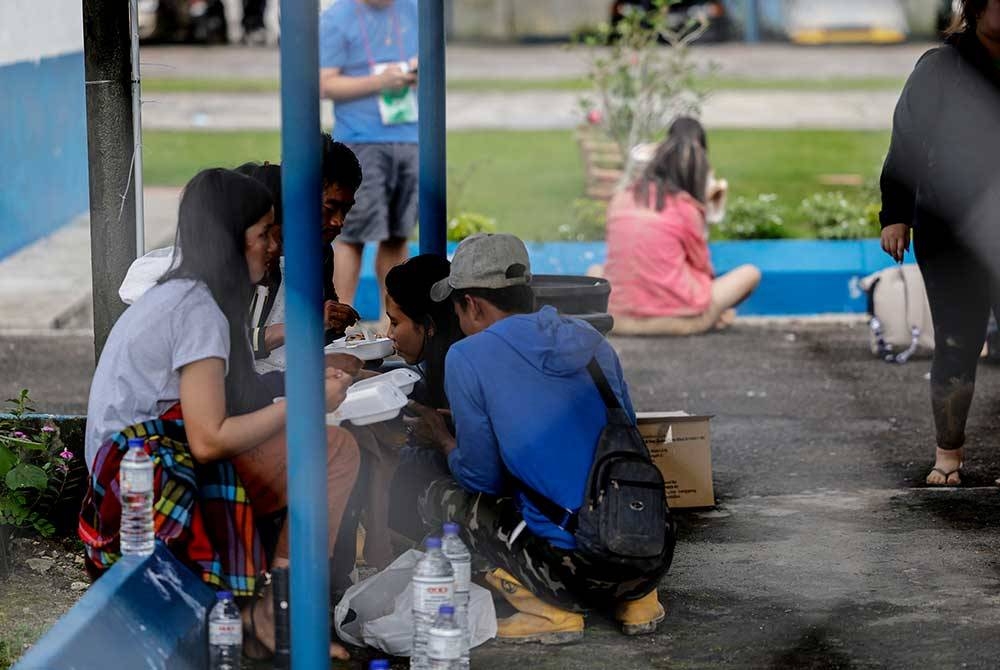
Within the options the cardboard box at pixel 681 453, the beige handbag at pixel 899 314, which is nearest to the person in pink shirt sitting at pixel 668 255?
the beige handbag at pixel 899 314

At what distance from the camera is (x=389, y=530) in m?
4.48

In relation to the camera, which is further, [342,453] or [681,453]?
[681,453]

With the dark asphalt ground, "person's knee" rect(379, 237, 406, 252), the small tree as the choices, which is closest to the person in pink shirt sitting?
the dark asphalt ground

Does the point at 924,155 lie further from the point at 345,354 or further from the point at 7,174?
the point at 7,174

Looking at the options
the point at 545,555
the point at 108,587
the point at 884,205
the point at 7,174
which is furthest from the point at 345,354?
the point at 7,174

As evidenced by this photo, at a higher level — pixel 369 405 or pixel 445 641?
pixel 369 405

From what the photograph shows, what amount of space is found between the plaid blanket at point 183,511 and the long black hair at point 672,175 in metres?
4.34

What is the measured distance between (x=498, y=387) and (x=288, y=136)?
95 centimetres

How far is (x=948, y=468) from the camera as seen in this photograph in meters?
5.45

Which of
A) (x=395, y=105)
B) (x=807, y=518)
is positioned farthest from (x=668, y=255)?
(x=807, y=518)

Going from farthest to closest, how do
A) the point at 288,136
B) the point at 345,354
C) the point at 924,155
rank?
the point at 924,155, the point at 345,354, the point at 288,136

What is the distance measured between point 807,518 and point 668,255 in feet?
9.20

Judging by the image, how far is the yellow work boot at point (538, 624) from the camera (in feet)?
13.2

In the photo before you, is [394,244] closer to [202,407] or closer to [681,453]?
[681,453]
